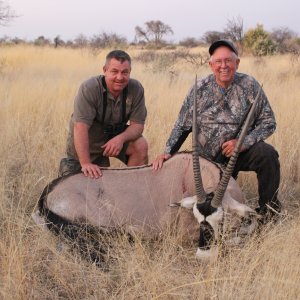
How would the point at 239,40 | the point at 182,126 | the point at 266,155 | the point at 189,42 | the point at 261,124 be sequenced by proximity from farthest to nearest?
1. the point at 189,42
2. the point at 239,40
3. the point at 182,126
4. the point at 261,124
5. the point at 266,155

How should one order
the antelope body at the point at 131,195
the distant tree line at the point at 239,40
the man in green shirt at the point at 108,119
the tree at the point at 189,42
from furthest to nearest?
the tree at the point at 189,42 → the distant tree line at the point at 239,40 → the man in green shirt at the point at 108,119 → the antelope body at the point at 131,195

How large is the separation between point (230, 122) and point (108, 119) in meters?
1.01

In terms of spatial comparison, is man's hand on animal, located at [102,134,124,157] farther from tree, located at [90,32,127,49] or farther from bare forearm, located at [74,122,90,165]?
tree, located at [90,32,127,49]

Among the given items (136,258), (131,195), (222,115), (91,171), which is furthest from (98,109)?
(136,258)

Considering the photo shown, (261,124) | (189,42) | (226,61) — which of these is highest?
(226,61)

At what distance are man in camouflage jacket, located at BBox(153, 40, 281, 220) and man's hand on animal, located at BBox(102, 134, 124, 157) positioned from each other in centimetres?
40

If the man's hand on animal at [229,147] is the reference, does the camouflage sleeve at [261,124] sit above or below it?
above

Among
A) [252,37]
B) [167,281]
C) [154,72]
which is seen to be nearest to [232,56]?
[167,281]

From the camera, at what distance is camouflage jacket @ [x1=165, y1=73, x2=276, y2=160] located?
357cm

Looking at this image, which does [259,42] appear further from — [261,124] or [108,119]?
[261,124]

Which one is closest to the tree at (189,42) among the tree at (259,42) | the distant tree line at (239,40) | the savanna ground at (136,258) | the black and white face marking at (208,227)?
the distant tree line at (239,40)

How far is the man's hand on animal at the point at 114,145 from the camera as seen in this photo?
3.85 m

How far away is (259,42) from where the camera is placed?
18156 mm

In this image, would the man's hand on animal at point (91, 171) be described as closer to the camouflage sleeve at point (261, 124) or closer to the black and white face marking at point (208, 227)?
the black and white face marking at point (208, 227)
